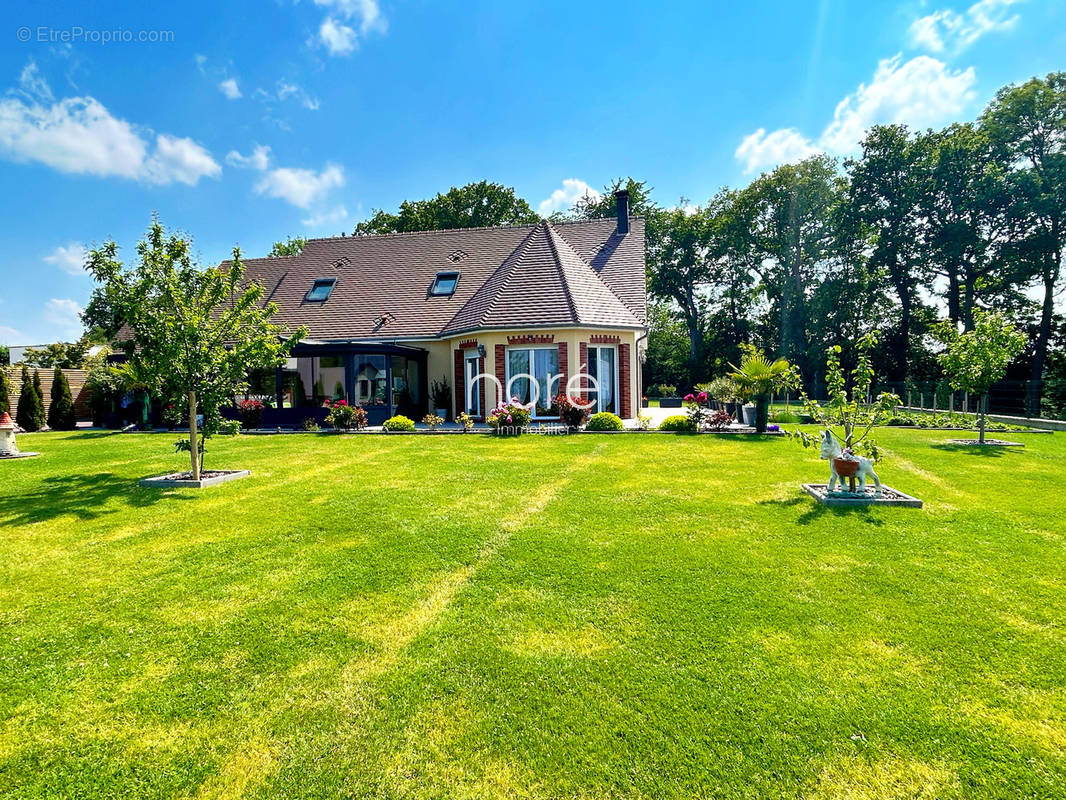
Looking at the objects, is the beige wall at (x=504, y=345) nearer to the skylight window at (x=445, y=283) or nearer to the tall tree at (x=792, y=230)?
the skylight window at (x=445, y=283)

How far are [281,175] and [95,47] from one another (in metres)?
8.07

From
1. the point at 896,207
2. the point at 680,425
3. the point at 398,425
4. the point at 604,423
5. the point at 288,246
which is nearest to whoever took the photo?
the point at 680,425

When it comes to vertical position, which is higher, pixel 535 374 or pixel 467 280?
pixel 467 280

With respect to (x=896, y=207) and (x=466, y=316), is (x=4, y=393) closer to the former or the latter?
(x=466, y=316)

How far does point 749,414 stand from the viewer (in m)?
16.0

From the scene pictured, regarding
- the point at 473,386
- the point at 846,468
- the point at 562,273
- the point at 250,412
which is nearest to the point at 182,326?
the point at 250,412

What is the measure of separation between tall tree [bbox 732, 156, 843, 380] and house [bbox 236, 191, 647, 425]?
20.5 metres

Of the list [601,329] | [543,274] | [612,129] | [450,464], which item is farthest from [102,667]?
[612,129]

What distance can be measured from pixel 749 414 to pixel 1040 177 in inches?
980

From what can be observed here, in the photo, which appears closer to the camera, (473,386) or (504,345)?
(504,345)

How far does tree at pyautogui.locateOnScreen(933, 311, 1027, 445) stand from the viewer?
13.3 metres

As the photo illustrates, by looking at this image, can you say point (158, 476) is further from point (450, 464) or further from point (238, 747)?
point (238, 747)

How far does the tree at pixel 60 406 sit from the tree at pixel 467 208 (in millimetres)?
24128

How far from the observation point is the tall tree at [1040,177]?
2527 cm
